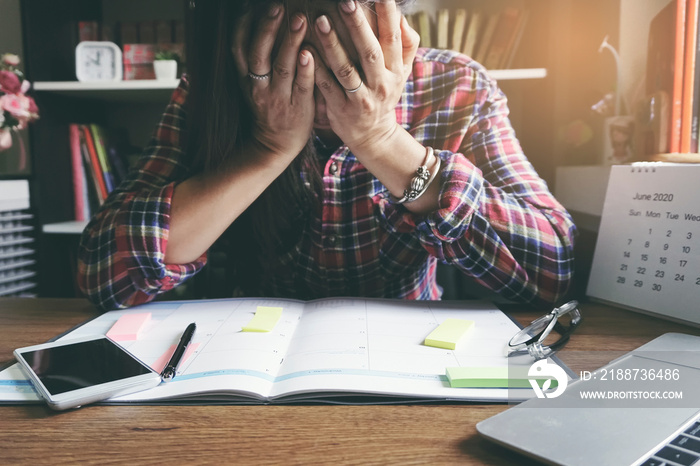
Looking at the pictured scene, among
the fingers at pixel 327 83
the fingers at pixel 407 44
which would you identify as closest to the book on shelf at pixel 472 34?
the fingers at pixel 407 44

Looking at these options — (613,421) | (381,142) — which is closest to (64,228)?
(381,142)

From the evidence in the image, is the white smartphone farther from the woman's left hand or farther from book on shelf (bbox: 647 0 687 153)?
book on shelf (bbox: 647 0 687 153)

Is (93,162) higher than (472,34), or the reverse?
(472,34)

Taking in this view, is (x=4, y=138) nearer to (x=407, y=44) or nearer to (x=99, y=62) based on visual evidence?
(x=99, y=62)

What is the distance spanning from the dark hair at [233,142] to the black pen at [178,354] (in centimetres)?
30

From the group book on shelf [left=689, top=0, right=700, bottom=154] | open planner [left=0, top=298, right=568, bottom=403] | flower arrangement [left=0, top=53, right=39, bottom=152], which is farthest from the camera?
flower arrangement [left=0, top=53, right=39, bottom=152]

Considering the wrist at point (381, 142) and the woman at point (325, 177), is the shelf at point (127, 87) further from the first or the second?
the wrist at point (381, 142)

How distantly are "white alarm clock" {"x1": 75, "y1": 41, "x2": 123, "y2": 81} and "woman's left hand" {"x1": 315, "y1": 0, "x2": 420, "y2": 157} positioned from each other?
1049 millimetres

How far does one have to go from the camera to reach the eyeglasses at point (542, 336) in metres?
0.48

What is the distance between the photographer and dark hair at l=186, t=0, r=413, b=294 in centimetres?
72

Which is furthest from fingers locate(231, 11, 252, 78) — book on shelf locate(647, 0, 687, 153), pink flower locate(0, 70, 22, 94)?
pink flower locate(0, 70, 22, 94)

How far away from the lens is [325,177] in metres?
0.85

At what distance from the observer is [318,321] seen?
0.58 meters

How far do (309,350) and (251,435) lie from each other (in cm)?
14
